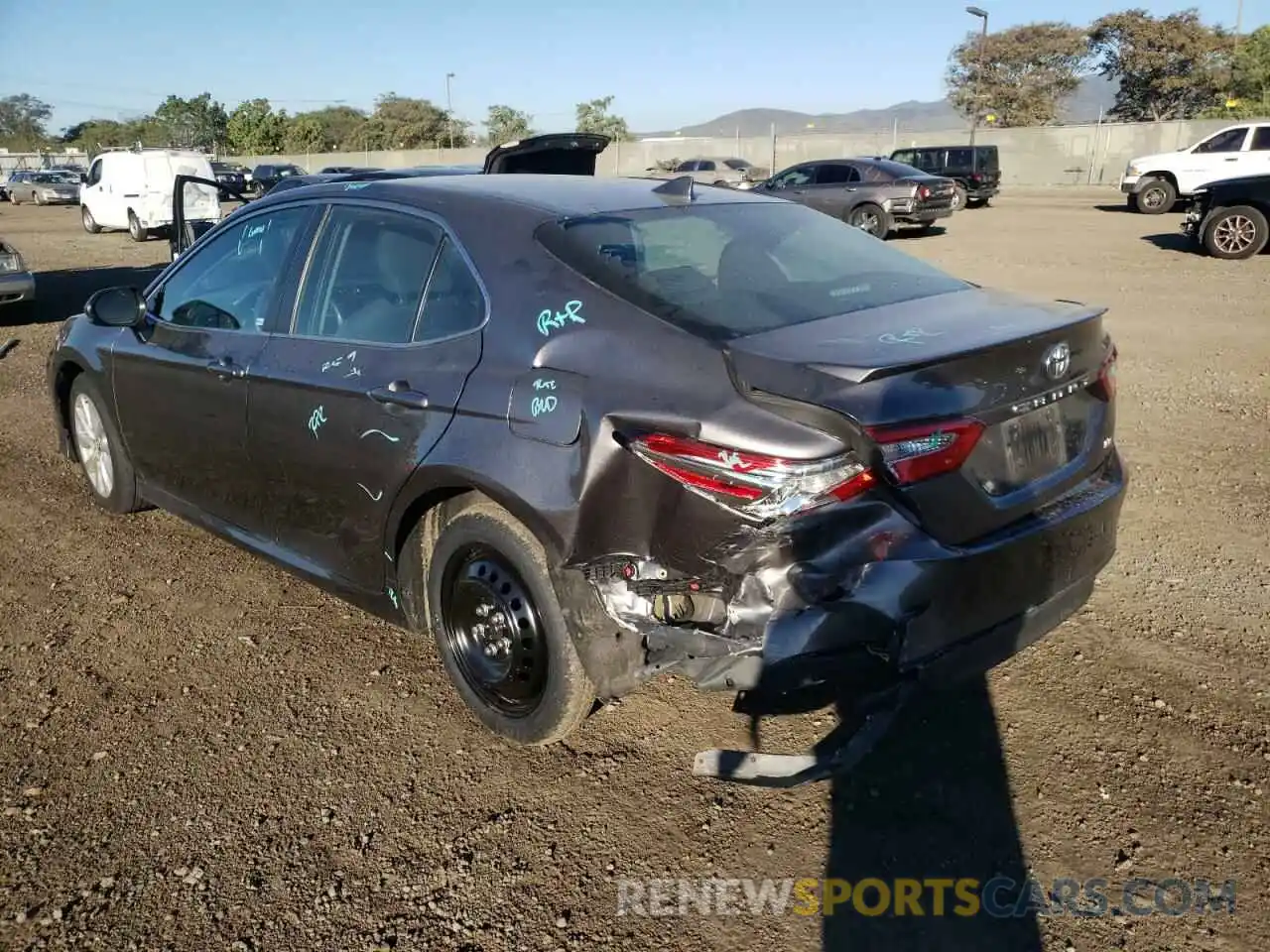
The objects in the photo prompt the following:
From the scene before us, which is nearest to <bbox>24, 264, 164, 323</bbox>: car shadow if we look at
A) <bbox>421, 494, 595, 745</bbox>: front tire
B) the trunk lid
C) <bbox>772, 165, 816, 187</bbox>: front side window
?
<bbox>421, 494, 595, 745</bbox>: front tire

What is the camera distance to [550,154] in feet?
20.6

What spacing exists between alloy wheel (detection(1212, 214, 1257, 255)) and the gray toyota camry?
13317 millimetres

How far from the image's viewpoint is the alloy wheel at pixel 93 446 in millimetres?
5051

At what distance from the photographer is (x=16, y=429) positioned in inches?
279

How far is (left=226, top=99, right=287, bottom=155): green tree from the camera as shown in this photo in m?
79.2

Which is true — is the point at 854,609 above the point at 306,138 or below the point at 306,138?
below

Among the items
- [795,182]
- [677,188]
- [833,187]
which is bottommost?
[677,188]

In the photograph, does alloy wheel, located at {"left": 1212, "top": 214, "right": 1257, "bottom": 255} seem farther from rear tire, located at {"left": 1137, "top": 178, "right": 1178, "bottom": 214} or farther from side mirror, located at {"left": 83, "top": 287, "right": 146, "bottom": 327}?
side mirror, located at {"left": 83, "top": 287, "right": 146, "bottom": 327}

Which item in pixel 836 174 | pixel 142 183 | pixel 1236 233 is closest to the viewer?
pixel 1236 233

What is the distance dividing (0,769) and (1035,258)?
50.9 ft

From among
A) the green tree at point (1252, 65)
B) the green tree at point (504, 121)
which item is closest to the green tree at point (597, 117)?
the green tree at point (504, 121)

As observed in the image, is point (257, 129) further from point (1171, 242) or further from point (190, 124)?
point (1171, 242)

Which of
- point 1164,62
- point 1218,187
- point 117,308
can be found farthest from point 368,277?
point 1164,62

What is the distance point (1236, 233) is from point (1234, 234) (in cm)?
3
